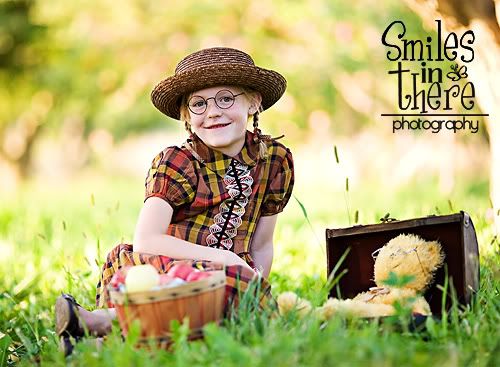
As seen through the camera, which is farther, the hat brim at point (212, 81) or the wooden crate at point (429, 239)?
the hat brim at point (212, 81)

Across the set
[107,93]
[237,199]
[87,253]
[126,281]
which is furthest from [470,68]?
[107,93]

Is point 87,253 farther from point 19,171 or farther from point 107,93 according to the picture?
point 19,171

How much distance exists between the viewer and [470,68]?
407 centimetres

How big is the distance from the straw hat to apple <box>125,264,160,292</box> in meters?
0.97

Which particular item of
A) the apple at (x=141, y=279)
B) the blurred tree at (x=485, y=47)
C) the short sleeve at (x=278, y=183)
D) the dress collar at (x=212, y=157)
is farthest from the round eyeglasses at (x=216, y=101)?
the blurred tree at (x=485, y=47)

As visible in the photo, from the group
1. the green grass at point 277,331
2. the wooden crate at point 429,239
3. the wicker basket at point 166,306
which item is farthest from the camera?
the wooden crate at point 429,239

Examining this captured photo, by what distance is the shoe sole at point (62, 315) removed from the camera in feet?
8.97

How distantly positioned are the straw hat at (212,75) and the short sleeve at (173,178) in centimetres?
26

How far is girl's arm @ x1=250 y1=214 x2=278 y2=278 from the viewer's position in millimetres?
3432

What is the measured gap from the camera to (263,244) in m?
3.45

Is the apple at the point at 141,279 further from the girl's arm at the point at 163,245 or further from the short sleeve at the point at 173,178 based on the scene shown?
the short sleeve at the point at 173,178

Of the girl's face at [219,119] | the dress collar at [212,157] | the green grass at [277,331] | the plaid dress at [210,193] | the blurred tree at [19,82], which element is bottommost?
the green grass at [277,331]

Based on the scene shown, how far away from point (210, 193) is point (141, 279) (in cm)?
81

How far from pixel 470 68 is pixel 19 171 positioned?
1583 centimetres
